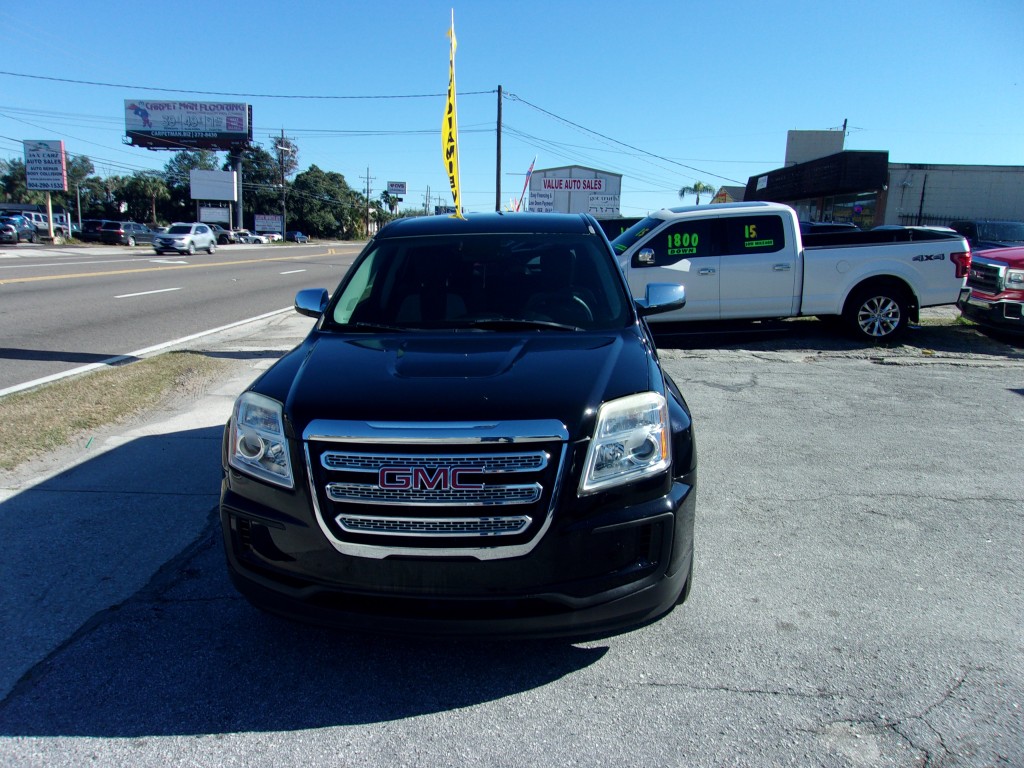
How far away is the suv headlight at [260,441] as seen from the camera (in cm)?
276

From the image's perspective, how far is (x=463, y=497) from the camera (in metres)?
2.60

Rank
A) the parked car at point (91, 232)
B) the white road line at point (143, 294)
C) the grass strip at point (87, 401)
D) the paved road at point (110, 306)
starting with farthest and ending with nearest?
the parked car at point (91, 232) → the white road line at point (143, 294) → the paved road at point (110, 306) → the grass strip at point (87, 401)

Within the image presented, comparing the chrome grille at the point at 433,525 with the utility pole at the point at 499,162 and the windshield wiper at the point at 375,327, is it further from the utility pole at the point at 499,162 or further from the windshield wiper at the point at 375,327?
the utility pole at the point at 499,162

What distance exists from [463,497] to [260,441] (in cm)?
85

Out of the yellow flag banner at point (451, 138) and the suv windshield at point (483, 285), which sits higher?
the yellow flag banner at point (451, 138)

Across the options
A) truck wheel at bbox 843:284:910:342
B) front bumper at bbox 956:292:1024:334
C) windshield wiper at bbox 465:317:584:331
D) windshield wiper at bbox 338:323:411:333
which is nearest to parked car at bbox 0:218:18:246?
truck wheel at bbox 843:284:910:342

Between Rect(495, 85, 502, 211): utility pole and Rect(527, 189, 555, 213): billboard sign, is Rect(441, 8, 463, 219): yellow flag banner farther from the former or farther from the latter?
Rect(495, 85, 502, 211): utility pole

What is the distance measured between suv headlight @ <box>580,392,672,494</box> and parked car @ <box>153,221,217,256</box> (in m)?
40.4

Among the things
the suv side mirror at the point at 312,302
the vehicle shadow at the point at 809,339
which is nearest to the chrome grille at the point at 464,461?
the suv side mirror at the point at 312,302

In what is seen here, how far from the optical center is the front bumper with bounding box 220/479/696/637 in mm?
2602

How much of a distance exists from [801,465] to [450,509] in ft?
12.5

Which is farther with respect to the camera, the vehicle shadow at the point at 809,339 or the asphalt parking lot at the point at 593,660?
the vehicle shadow at the point at 809,339

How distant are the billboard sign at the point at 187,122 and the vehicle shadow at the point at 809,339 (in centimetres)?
7646

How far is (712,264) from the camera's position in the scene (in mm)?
10820
